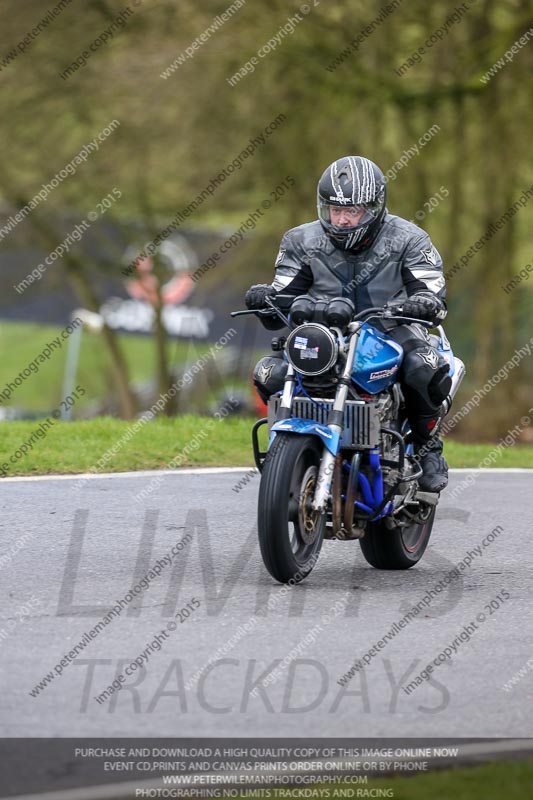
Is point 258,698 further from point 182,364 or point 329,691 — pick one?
point 182,364

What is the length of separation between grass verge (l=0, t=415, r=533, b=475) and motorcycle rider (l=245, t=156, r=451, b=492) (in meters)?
3.41

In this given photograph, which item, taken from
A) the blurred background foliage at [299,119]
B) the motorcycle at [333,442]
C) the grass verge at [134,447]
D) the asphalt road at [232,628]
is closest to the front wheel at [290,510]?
the motorcycle at [333,442]

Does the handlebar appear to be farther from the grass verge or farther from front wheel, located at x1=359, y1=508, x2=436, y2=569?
the grass verge

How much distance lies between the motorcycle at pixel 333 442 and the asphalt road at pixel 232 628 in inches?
10.0

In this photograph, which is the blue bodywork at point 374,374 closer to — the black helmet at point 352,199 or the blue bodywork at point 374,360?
the blue bodywork at point 374,360

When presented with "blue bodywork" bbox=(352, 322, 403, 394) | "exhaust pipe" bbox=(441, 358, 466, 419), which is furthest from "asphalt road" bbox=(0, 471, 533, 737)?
"blue bodywork" bbox=(352, 322, 403, 394)

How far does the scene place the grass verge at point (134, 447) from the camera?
1023cm

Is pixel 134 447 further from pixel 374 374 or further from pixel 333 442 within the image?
pixel 333 442

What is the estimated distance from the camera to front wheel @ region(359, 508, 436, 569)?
718 centimetres

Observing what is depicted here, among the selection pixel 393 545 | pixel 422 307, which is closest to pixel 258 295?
pixel 422 307

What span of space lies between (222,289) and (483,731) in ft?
69.6

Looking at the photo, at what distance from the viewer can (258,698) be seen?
4930 millimetres

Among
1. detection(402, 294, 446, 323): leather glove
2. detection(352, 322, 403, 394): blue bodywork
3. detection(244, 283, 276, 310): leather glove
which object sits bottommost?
detection(244, 283, 276, 310): leather glove

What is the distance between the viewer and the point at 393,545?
7.22 meters
